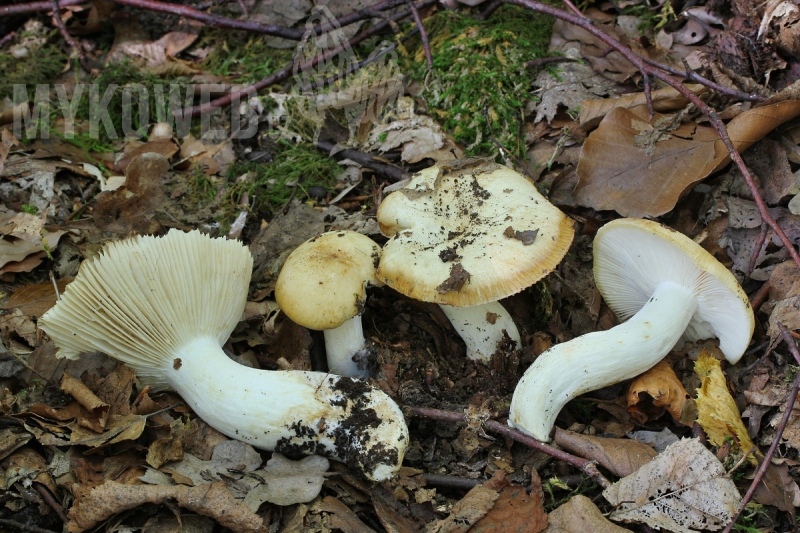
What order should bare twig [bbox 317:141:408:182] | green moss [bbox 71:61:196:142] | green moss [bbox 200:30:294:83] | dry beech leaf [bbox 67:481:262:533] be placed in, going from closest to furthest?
dry beech leaf [bbox 67:481:262:533], bare twig [bbox 317:141:408:182], green moss [bbox 71:61:196:142], green moss [bbox 200:30:294:83]

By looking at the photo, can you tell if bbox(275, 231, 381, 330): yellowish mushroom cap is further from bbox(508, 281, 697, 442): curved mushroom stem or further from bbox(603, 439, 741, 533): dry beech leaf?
bbox(603, 439, 741, 533): dry beech leaf

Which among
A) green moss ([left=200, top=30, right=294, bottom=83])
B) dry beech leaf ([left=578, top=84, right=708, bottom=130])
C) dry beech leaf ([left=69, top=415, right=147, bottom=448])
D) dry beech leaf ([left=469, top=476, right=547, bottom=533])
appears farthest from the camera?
green moss ([left=200, top=30, right=294, bottom=83])

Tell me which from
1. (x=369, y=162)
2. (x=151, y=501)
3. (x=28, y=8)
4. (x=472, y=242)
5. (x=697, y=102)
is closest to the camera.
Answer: (x=151, y=501)

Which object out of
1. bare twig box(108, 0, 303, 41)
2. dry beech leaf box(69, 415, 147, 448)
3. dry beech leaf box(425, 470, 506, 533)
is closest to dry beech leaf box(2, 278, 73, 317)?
dry beech leaf box(69, 415, 147, 448)

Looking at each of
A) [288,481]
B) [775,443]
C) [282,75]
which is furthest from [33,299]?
[775,443]

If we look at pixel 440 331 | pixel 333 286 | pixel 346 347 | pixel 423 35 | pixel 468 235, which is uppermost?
pixel 423 35

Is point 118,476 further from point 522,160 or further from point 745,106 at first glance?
point 745,106

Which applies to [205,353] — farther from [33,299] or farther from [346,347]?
[33,299]
